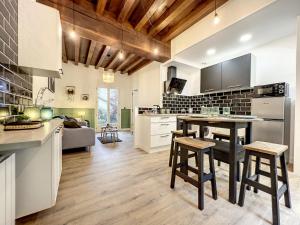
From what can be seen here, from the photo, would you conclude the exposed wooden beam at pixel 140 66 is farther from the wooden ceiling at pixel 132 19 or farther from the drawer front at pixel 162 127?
the drawer front at pixel 162 127

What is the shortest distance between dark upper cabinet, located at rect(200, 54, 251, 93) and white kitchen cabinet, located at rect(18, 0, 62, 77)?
3.38m

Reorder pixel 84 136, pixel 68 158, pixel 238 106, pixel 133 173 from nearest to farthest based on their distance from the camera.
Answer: pixel 133 173 < pixel 68 158 < pixel 84 136 < pixel 238 106

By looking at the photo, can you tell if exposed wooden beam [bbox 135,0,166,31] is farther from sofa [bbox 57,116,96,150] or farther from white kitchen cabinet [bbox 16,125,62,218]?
sofa [bbox 57,116,96,150]

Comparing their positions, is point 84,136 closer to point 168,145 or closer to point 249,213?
point 168,145

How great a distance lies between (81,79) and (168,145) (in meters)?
4.75

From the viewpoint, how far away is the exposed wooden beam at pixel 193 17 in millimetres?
2311

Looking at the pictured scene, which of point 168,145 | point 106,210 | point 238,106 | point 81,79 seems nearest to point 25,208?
point 106,210

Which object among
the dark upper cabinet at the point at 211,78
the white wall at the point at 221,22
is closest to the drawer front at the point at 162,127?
the dark upper cabinet at the point at 211,78

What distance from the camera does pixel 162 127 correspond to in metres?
3.31

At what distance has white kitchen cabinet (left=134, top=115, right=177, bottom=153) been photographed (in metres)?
3.17

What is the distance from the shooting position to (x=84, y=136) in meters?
3.13

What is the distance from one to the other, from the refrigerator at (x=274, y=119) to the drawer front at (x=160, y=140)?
186 centimetres

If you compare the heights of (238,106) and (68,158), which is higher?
(238,106)

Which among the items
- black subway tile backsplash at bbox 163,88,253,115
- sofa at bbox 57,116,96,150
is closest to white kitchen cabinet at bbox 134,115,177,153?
black subway tile backsplash at bbox 163,88,253,115
